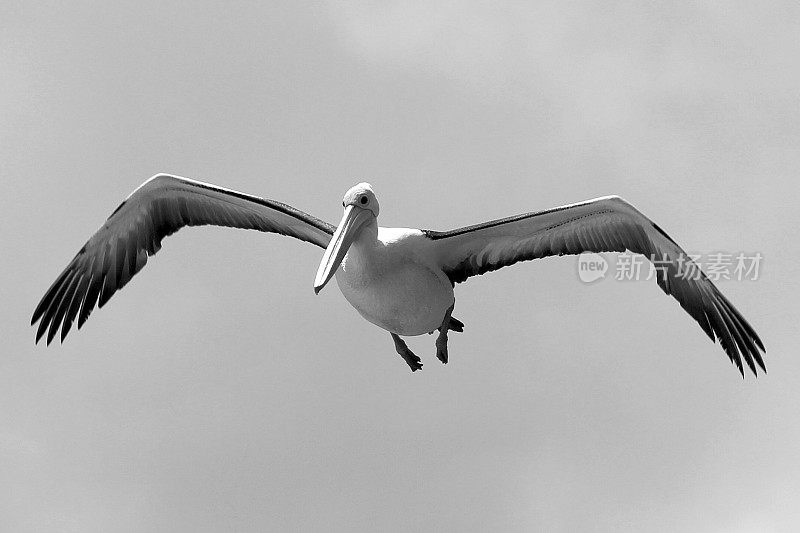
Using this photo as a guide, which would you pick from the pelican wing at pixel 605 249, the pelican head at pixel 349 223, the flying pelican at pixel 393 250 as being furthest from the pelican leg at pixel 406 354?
the pelican head at pixel 349 223

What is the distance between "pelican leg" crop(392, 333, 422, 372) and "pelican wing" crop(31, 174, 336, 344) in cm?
177

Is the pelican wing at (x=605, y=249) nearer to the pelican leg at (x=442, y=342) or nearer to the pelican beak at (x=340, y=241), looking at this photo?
the pelican leg at (x=442, y=342)

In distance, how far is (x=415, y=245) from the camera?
16.3m

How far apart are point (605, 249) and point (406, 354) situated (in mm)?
3206

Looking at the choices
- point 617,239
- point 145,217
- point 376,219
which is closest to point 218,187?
point 145,217

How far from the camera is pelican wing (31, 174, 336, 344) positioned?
694 inches

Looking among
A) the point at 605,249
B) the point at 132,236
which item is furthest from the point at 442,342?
the point at 132,236

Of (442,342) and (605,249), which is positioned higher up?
(605,249)

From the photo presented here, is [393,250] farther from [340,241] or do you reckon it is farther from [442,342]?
[442,342]

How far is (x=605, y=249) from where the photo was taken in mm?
16953

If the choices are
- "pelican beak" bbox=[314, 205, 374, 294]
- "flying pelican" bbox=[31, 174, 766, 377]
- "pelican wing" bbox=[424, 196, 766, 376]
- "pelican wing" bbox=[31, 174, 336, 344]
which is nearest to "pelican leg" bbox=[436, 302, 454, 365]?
"flying pelican" bbox=[31, 174, 766, 377]

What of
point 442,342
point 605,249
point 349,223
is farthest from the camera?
point 442,342

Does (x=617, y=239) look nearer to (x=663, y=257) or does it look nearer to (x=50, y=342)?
(x=663, y=257)

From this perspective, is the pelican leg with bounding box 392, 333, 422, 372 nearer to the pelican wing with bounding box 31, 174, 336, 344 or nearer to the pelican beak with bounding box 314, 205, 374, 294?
the pelican wing with bounding box 31, 174, 336, 344
